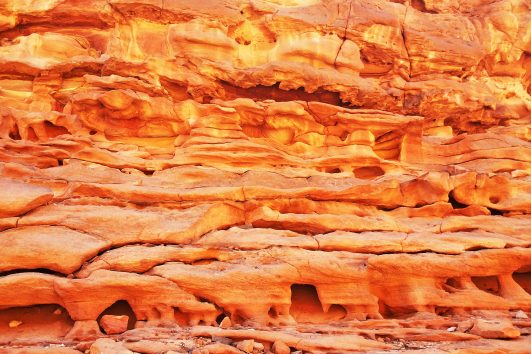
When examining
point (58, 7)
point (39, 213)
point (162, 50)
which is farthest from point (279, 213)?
point (58, 7)

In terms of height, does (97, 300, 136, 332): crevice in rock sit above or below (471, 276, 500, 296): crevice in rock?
below

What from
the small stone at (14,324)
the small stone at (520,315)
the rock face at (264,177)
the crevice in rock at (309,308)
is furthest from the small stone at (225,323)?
the small stone at (520,315)

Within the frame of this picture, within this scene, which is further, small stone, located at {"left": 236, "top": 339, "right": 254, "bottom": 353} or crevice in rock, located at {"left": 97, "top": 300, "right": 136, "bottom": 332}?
crevice in rock, located at {"left": 97, "top": 300, "right": 136, "bottom": 332}

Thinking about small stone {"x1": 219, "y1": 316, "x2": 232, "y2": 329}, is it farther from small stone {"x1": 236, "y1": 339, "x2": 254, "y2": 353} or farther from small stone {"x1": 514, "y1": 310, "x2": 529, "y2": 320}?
small stone {"x1": 514, "y1": 310, "x2": 529, "y2": 320}

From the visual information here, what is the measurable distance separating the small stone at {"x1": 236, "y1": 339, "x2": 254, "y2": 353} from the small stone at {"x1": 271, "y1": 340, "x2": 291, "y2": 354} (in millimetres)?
359

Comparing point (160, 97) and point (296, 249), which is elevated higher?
point (160, 97)

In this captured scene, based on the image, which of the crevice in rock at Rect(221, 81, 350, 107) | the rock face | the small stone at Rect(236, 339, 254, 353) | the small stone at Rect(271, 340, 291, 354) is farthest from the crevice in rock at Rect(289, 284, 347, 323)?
the crevice in rock at Rect(221, 81, 350, 107)

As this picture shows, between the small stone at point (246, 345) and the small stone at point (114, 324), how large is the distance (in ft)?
6.65

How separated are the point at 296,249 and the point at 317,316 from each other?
1.41m

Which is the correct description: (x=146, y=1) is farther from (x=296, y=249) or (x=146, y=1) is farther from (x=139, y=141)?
(x=296, y=249)

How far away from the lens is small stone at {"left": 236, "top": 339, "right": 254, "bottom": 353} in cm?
598

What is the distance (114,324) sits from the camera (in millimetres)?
6633

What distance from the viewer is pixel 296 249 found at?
813 cm

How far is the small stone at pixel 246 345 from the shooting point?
5985 mm
